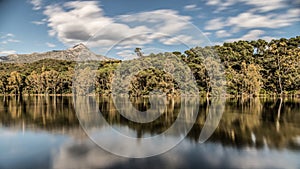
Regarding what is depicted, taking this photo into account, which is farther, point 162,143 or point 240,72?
point 240,72

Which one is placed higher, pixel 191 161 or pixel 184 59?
pixel 184 59

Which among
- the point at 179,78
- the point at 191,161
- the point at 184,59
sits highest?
the point at 184,59

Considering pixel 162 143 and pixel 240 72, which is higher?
pixel 240 72

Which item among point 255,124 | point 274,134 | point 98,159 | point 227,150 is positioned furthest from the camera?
point 255,124

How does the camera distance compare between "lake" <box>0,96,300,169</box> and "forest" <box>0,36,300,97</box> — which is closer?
"lake" <box>0,96,300,169</box>

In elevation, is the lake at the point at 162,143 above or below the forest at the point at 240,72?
below

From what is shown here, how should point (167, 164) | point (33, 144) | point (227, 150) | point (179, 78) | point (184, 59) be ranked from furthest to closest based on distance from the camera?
point (184, 59) → point (179, 78) → point (33, 144) → point (227, 150) → point (167, 164)

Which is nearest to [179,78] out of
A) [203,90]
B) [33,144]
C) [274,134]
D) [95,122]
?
[203,90]

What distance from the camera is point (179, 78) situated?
83.4ft

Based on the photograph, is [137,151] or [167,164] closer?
[167,164]

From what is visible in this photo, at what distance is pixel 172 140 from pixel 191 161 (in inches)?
80.7

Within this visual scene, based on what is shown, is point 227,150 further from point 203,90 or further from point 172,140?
point 203,90

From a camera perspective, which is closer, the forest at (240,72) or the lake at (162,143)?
the lake at (162,143)

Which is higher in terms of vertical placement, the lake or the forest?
the forest
